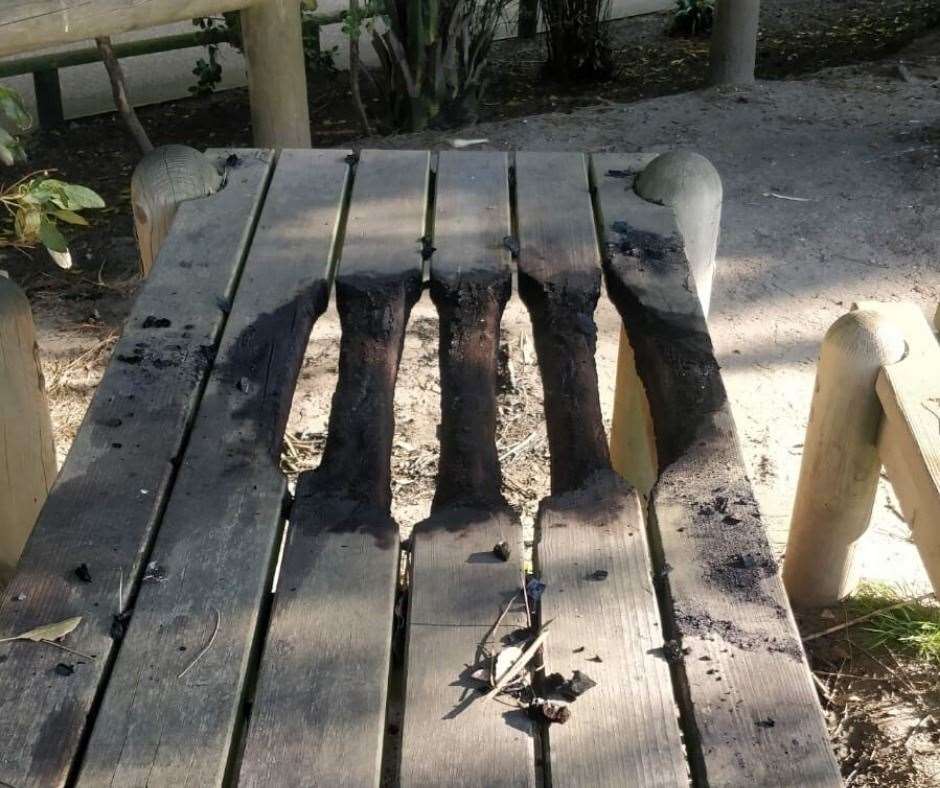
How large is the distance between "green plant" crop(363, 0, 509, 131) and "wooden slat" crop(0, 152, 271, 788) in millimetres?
3273

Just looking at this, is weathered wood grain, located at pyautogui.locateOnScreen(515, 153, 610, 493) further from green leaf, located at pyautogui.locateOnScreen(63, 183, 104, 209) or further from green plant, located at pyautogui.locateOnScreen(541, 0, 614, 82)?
green plant, located at pyautogui.locateOnScreen(541, 0, 614, 82)

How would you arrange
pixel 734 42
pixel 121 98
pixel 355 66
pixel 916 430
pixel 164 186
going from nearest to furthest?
pixel 916 430 → pixel 164 186 → pixel 121 98 → pixel 355 66 → pixel 734 42

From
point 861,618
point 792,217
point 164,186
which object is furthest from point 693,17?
point 164,186

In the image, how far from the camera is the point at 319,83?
20.7 ft

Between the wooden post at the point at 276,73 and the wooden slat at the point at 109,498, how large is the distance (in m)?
2.01

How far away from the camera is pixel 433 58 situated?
5.38m

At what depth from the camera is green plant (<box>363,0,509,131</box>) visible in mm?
5270

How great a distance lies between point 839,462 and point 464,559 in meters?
1.09

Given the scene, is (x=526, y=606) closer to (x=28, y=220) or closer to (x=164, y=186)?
(x=28, y=220)

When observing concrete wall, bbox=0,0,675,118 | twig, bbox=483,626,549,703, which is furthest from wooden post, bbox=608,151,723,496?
concrete wall, bbox=0,0,675,118

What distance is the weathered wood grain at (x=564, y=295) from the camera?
1.74 m

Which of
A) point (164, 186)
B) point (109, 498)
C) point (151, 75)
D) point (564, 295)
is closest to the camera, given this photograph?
point (109, 498)

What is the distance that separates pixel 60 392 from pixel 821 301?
2.36 metres

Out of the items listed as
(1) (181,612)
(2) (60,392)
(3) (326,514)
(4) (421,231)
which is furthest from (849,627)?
(2) (60,392)
